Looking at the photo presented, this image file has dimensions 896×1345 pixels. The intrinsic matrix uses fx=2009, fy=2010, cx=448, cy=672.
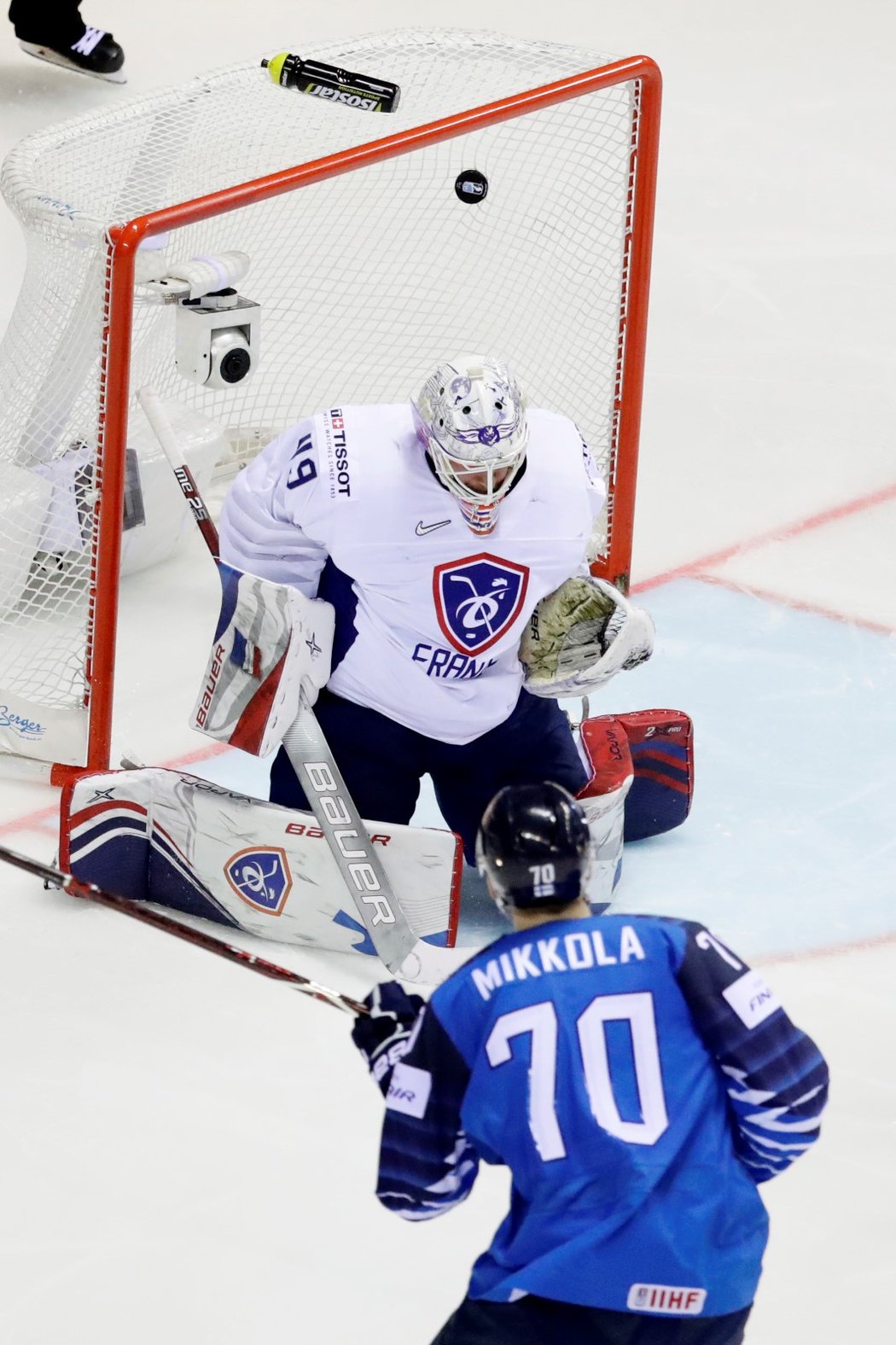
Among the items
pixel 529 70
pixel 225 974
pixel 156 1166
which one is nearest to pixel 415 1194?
pixel 156 1166

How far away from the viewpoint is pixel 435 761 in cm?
338

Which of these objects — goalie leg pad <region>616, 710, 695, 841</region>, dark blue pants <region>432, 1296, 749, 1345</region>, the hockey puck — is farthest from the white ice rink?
the hockey puck

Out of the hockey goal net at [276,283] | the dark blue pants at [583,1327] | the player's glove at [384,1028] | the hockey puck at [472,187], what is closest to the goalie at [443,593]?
the hockey goal net at [276,283]

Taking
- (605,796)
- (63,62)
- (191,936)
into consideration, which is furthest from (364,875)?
(63,62)

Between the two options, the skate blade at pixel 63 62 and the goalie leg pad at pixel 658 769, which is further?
the skate blade at pixel 63 62

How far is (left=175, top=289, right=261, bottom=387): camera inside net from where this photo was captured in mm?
3744

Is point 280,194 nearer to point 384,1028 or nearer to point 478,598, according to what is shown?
point 478,598

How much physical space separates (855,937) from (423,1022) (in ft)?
5.31

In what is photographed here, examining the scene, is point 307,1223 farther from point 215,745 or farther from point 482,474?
point 215,745

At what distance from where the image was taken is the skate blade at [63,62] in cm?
714

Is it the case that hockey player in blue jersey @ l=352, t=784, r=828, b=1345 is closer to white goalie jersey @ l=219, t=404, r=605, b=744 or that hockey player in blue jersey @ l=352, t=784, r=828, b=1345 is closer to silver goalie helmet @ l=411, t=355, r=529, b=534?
silver goalie helmet @ l=411, t=355, r=529, b=534

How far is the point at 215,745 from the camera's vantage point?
13.3 ft

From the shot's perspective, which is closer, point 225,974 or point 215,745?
point 225,974

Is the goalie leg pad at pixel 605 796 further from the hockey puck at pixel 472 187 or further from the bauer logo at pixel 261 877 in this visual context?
the hockey puck at pixel 472 187
